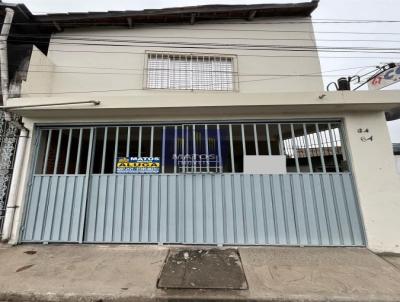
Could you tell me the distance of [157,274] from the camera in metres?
3.01

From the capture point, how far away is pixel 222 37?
19.9 feet

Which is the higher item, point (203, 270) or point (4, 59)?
point (4, 59)

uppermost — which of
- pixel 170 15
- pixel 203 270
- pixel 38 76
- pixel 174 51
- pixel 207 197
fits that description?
pixel 170 15

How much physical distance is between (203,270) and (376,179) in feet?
12.6

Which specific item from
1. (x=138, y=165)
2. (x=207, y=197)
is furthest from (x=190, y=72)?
(x=207, y=197)

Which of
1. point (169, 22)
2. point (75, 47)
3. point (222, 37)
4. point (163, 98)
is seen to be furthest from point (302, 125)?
point (75, 47)

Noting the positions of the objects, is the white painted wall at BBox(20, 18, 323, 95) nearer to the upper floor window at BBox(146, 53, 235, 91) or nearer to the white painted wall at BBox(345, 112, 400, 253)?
the upper floor window at BBox(146, 53, 235, 91)

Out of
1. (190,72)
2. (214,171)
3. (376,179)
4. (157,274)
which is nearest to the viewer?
(157,274)

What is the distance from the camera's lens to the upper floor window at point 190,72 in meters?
5.74

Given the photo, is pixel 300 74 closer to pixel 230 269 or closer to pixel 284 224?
pixel 284 224

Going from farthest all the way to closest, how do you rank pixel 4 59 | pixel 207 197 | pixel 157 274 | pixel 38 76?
pixel 38 76, pixel 4 59, pixel 207 197, pixel 157 274

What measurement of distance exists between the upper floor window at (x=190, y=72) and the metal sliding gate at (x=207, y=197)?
171 cm

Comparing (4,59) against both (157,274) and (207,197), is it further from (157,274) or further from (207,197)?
(157,274)

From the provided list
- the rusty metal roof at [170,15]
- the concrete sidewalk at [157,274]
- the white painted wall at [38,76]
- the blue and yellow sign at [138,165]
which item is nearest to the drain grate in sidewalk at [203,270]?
Answer: the concrete sidewalk at [157,274]
